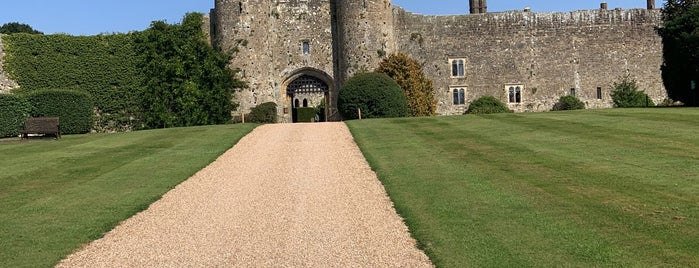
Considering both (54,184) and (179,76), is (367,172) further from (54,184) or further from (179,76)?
(179,76)

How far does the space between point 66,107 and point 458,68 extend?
71.7 feet

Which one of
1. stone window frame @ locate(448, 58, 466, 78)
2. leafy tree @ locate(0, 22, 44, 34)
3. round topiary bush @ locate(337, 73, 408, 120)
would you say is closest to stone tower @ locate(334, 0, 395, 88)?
round topiary bush @ locate(337, 73, 408, 120)

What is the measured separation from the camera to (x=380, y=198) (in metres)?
11.7

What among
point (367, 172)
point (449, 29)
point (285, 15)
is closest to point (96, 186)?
point (367, 172)

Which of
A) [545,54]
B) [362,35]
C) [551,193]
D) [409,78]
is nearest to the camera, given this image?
[551,193]

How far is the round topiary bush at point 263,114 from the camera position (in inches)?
1469

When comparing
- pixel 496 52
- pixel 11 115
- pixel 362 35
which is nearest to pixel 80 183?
pixel 11 115

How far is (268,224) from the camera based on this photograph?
10.2 metres

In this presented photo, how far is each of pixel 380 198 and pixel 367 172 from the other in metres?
2.90

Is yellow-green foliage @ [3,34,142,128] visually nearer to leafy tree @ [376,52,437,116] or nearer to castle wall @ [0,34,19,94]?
castle wall @ [0,34,19,94]

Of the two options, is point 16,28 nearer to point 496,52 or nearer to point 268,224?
point 496,52

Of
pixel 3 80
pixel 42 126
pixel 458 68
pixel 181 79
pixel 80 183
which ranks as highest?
pixel 458 68

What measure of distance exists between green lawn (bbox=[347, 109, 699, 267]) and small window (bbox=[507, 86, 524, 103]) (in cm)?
2204

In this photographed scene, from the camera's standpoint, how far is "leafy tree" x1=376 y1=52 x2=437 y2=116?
123 ft
